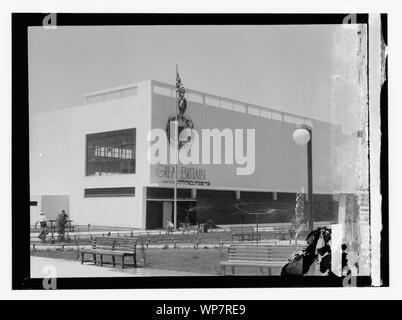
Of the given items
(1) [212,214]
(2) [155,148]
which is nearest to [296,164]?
(1) [212,214]

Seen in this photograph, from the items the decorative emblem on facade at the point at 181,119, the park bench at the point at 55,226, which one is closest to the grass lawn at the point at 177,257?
the park bench at the point at 55,226

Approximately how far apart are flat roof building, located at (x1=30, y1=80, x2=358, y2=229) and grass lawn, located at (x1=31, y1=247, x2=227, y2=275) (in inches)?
20.6

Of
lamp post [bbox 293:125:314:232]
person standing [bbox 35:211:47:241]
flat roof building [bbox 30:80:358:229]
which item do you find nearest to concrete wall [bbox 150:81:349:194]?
flat roof building [bbox 30:80:358:229]

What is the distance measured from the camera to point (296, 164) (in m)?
9.25

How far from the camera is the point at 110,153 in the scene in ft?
32.6

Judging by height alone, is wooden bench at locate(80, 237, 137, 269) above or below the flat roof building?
below

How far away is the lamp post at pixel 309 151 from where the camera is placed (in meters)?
8.59

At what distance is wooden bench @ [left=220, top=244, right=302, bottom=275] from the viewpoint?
28.9 ft

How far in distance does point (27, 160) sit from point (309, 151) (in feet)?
13.7

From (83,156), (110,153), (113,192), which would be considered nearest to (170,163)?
(110,153)

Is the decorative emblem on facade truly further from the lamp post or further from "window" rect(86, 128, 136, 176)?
the lamp post

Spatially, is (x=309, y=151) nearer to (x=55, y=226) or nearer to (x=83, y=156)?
(x=83, y=156)

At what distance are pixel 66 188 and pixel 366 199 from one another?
4714mm
